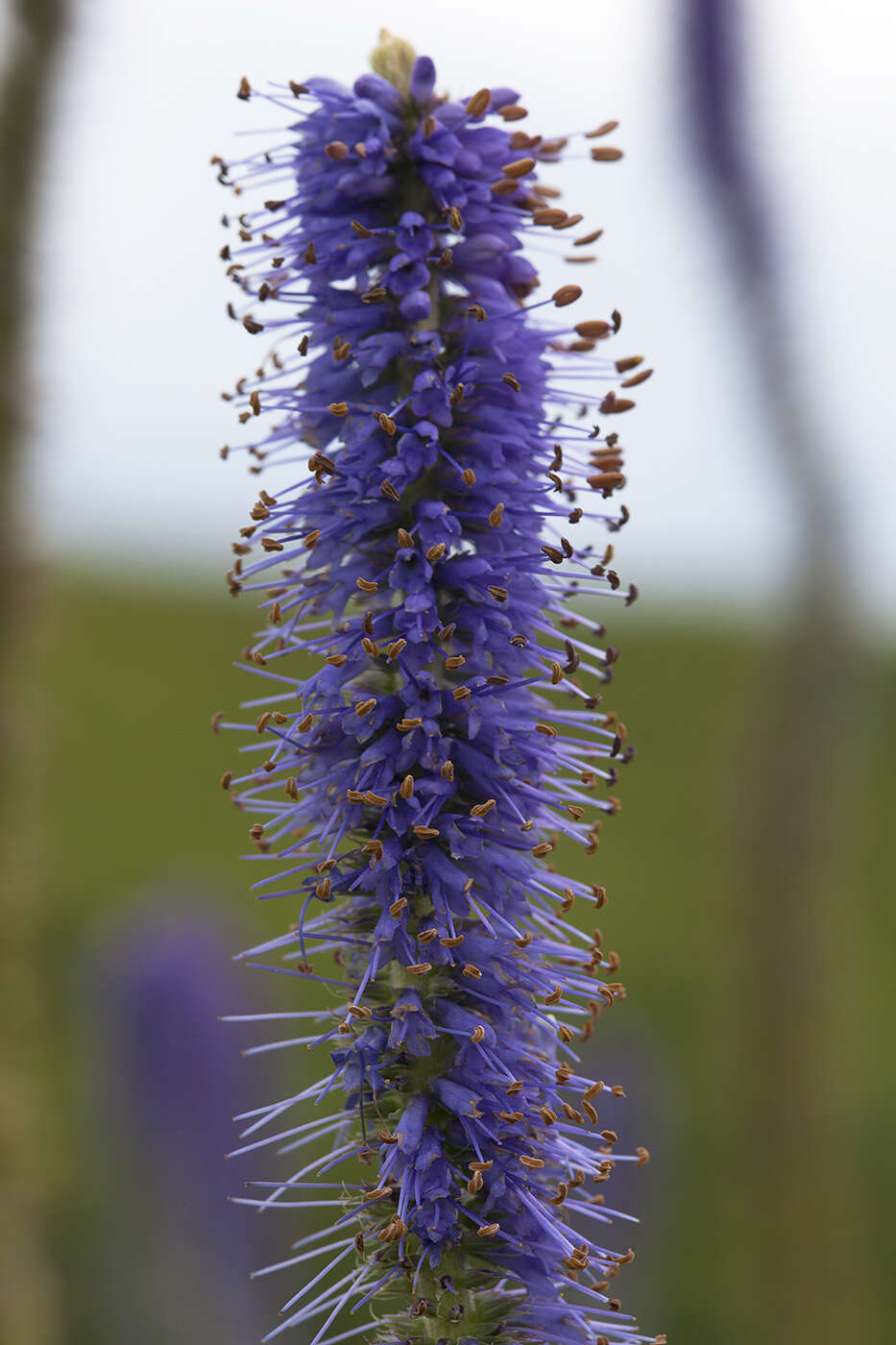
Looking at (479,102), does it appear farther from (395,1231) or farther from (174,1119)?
(174,1119)

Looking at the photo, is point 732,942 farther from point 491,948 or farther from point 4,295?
point 491,948

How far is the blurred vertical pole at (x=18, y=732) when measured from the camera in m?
5.88

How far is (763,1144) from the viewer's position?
8906 mm

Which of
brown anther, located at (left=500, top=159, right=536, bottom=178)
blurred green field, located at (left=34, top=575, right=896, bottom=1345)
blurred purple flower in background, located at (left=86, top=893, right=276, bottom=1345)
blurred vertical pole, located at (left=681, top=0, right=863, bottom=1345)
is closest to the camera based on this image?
brown anther, located at (left=500, top=159, right=536, bottom=178)

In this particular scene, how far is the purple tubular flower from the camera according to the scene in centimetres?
260

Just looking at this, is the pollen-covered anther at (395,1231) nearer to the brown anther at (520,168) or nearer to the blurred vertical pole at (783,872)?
the brown anther at (520,168)

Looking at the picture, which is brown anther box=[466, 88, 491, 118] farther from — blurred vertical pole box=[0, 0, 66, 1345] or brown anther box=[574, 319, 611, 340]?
blurred vertical pole box=[0, 0, 66, 1345]

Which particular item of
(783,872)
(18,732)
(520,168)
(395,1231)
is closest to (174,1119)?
(18,732)

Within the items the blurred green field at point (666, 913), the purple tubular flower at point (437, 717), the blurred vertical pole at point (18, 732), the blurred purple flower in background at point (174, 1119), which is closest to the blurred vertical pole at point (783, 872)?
the blurred green field at point (666, 913)

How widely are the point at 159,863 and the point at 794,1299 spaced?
371 inches

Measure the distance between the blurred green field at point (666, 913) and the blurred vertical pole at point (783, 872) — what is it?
31 millimetres

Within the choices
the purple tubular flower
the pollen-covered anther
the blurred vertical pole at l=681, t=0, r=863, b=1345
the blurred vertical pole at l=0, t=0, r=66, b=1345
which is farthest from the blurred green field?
the pollen-covered anther

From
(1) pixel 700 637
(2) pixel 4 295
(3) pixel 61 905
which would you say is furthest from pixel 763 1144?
(1) pixel 700 637

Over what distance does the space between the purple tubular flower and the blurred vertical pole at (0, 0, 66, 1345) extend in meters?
3.59
